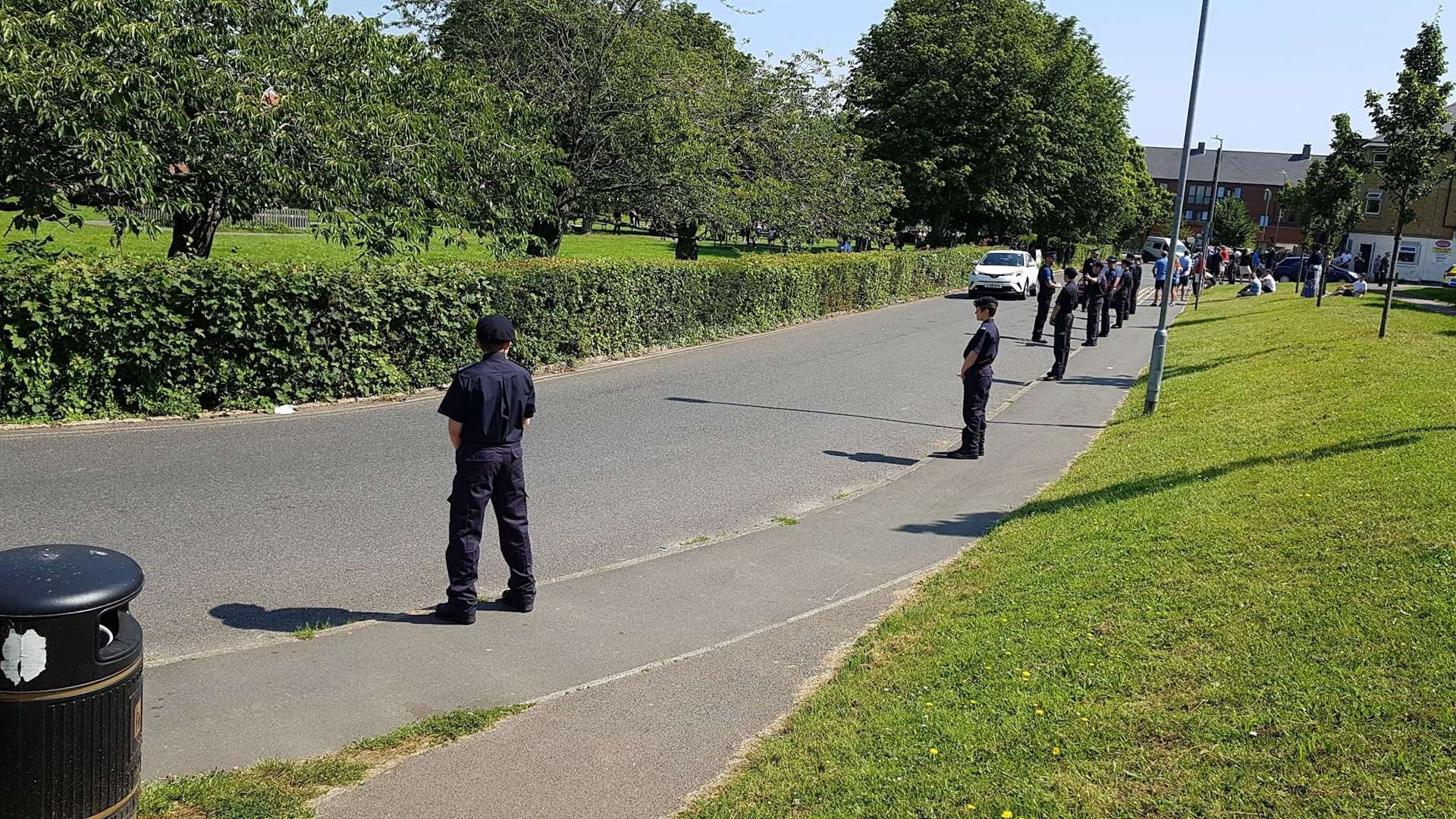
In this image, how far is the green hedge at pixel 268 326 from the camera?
10805 millimetres

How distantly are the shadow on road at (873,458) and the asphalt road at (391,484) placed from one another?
4cm

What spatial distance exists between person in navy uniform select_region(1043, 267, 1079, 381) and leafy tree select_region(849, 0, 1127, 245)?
85.4 feet

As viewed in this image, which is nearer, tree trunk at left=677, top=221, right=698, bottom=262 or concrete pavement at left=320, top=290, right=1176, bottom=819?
concrete pavement at left=320, top=290, right=1176, bottom=819

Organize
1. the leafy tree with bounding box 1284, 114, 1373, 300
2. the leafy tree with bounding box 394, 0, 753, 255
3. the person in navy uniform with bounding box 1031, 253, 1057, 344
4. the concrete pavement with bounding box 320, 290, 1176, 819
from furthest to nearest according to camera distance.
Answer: the person in navy uniform with bounding box 1031, 253, 1057, 344
the leafy tree with bounding box 394, 0, 753, 255
the leafy tree with bounding box 1284, 114, 1373, 300
the concrete pavement with bounding box 320, 290, 1176, 819

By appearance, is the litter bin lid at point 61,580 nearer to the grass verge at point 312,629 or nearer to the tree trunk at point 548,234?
the grass verge at point 312,629

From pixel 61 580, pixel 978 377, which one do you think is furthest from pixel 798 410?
pixel 61 580

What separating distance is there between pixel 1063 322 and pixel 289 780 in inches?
627

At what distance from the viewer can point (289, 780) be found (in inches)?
176

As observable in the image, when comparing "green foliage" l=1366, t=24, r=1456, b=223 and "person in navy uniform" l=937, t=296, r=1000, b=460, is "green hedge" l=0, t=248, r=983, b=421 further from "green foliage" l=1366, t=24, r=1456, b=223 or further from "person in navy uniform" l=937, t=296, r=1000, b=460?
"green foliage" l=1366, t=24, r=1456, b=223

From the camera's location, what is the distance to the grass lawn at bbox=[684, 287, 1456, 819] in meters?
4.04

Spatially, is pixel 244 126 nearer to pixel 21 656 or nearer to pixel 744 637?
pixel 744 637

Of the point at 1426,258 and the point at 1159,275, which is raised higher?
the point at 1426,258

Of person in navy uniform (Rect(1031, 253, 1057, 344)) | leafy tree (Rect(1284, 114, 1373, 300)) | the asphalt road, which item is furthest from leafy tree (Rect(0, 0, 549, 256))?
leafy tree (Rect(1284, 114, 1373, 300))

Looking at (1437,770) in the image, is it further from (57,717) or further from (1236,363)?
(1236,363)
